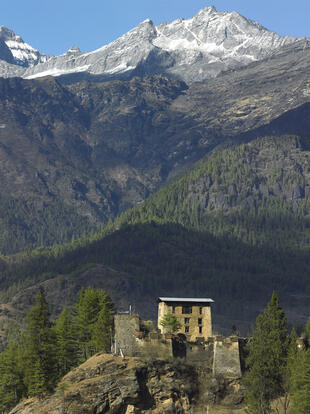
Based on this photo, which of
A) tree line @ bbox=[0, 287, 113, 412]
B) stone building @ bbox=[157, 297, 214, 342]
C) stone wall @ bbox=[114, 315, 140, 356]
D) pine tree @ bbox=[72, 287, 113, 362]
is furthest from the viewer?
pine tree @ bbox=[72, 287, 113, 362]

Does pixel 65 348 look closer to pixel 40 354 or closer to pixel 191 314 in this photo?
pixel 40 354

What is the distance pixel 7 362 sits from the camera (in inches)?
6314

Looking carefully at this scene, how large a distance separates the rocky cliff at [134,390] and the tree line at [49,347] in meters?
5.07

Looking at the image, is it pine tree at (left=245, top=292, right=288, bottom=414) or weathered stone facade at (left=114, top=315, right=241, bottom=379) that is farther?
weathered stone facade at (left=114, top=315, right=241, bottom=379)

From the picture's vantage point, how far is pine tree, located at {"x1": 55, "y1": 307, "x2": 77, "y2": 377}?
15475 cm

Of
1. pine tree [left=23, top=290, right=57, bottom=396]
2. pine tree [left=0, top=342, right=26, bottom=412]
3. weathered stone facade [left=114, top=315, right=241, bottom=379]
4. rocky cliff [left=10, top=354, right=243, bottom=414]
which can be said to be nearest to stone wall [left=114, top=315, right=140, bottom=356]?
weathered stone facade [left=114, top=315, right=241, bottom=379]

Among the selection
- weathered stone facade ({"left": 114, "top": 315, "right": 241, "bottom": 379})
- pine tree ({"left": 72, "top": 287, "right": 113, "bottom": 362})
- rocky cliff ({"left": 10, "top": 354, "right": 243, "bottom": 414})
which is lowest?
rocky cliff ({"left": 10, "top": 354, "right": 243, "bottom": 414})

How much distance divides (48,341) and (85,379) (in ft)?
44.8

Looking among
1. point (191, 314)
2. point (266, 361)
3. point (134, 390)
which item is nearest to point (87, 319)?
point (191, 314)

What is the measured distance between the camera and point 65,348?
15700cm

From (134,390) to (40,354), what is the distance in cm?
1950

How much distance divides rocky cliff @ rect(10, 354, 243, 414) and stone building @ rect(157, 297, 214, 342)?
13863 mm

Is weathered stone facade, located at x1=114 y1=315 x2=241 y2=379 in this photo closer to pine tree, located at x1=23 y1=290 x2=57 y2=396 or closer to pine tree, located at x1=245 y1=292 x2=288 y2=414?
pine tree, located at x1=245 y1=292 x2=288 y2=414

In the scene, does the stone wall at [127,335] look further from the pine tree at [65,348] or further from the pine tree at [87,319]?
the pine tree at [87,319]
